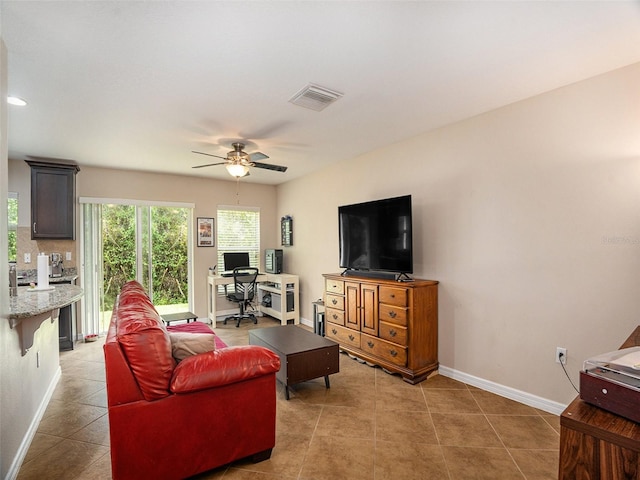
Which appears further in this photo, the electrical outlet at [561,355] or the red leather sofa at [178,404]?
the electrical outlet at [561,355]

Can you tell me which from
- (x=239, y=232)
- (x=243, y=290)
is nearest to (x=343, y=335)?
(x=243, y=290)

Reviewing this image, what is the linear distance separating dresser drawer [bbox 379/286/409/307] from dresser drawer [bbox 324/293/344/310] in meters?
0.68

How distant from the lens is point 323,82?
2463 millimetres

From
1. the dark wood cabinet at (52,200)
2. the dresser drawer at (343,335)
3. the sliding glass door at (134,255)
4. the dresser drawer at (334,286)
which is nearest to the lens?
the dresser drawer at (343,335)

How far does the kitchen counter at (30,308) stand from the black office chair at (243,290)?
9.73 ft

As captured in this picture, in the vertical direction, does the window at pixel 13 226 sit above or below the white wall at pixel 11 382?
above

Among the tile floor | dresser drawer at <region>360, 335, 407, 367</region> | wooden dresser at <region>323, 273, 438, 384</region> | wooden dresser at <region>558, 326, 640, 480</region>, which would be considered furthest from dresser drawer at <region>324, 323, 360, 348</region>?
wooden dresser at <region>558, 326, 640, 480</region>

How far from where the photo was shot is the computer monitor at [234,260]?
19.5 ft

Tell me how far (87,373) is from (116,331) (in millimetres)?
2424

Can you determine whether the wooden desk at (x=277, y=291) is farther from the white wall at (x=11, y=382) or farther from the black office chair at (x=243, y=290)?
the white wall at (x=11, y=382)

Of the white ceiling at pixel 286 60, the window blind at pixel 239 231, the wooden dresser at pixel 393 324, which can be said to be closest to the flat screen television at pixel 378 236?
the wooden dresser at pixel 393 324

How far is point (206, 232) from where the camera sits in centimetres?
594

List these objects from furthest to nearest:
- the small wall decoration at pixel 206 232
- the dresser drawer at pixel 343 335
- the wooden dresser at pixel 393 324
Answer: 1. the small wall decoration at pixel 206 232
2. the dresser drawer at pixel 343 335
3. the wooden dresser at pixel 393 324

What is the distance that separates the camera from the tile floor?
202 cm
